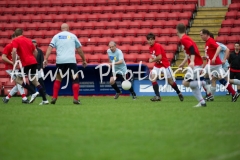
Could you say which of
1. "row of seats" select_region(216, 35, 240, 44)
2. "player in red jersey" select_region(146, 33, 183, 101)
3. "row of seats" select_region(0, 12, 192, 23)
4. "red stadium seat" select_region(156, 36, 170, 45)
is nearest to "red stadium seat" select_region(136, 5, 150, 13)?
"row of seats" select_region(0, 12, 192, 23)

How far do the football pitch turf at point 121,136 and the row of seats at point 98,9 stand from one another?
45.9 feet

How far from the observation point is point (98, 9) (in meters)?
25.3

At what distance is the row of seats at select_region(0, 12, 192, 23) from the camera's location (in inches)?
941

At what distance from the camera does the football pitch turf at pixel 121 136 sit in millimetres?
6094

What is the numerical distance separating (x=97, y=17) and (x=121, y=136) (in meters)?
17.7

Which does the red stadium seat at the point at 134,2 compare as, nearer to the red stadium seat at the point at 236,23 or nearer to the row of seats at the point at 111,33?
the row of seats at the point at 111,33

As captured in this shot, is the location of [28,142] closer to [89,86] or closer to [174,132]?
[174,132]

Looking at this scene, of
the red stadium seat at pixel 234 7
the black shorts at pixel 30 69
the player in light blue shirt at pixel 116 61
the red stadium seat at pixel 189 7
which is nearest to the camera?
the black shorts at pixel 30 69

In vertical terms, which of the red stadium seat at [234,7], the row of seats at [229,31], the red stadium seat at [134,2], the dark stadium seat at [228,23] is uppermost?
the red stadium seat at [134,2]

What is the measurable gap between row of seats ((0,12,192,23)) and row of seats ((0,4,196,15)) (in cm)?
37

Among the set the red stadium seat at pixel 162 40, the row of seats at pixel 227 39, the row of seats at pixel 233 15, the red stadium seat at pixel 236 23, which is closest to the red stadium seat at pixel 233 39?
the row of seats at pixel 227 39

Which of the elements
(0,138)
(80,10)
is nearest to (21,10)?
(80,10)

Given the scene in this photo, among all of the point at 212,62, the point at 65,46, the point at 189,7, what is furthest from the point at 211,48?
the point at 189,7

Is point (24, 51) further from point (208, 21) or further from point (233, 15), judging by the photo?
point (233, 15)
